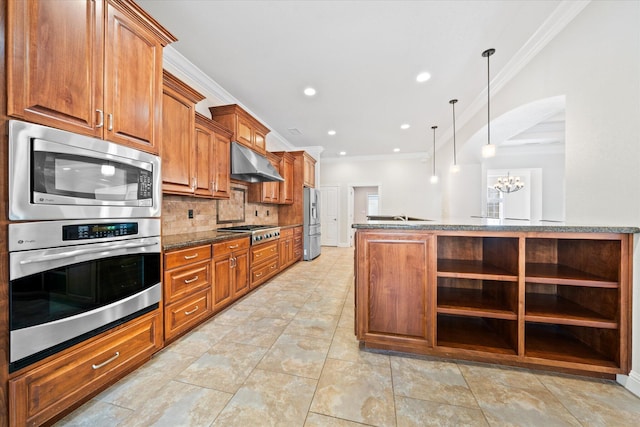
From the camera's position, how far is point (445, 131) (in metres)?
5.44

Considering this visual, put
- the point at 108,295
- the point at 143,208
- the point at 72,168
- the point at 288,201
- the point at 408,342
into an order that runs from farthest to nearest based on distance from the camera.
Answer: the point at 288,201 → the point at 408,342 → the point at 143,208 → the point at 108,295 → the point at 72,168

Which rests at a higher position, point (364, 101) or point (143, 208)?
point (364, 101)

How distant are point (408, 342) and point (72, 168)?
2.48 m

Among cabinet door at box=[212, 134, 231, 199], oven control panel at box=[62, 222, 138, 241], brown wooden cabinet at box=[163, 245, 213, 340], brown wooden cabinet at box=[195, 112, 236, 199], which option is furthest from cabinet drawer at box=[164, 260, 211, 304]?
cabinet door at box=[212, 134, 231, 199]

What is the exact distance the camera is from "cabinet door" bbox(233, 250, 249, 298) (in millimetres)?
2924

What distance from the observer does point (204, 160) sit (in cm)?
282

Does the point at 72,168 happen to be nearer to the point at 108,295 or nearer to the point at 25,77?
the point at 25,77

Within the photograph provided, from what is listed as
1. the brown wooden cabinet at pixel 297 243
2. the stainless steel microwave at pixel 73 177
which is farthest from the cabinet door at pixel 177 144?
the brown wooden cabinet at pixel 297 243

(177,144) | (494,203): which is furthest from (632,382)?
(494,203)

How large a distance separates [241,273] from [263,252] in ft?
2.16

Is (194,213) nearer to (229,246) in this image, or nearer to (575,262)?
(229,246)

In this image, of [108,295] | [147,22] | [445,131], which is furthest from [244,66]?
[445,131]

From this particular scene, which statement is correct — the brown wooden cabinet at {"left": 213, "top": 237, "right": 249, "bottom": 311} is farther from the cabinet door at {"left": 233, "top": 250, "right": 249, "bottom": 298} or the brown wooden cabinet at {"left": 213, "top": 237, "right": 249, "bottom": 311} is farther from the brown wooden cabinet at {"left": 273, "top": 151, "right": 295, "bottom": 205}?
the brown wooden cabinet at {"left": 273, "top": 151, "right": 295, "bottom": 205}

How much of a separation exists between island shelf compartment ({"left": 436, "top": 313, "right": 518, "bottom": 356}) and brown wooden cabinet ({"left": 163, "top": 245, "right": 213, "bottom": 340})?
2156 millimetres
